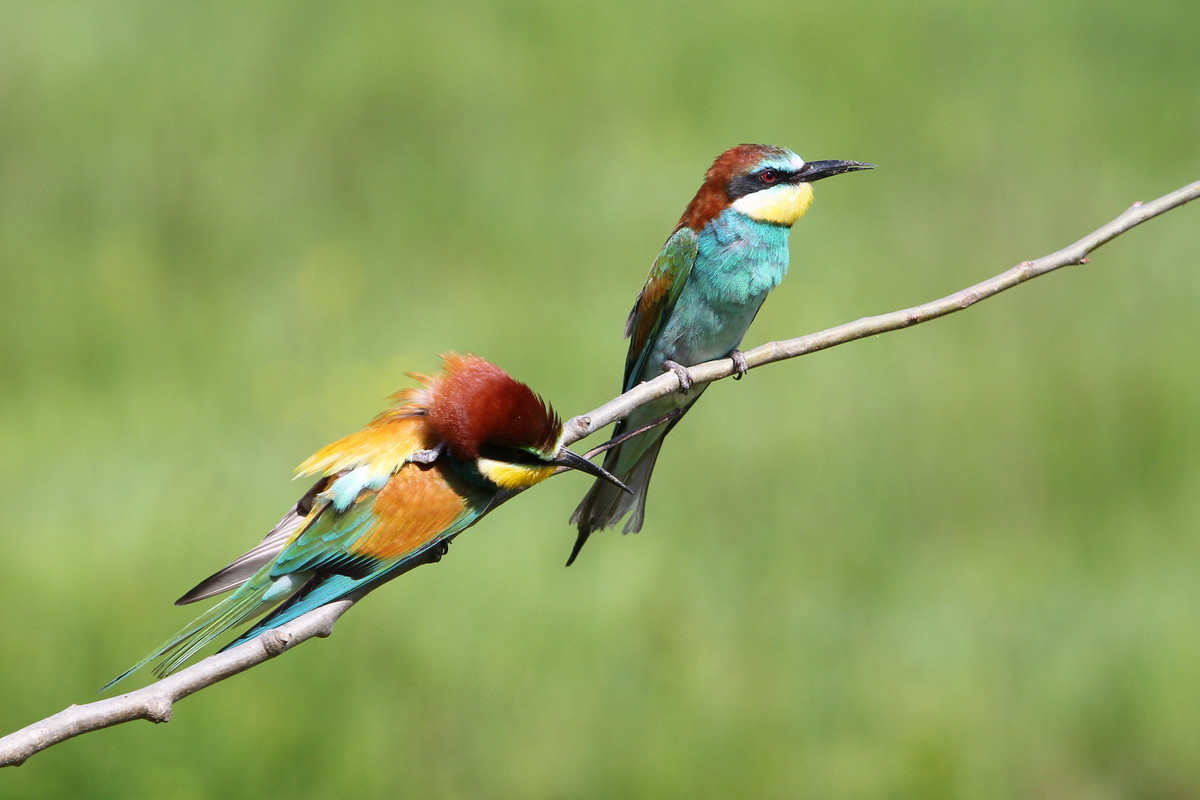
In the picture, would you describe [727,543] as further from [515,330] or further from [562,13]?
[562,13]

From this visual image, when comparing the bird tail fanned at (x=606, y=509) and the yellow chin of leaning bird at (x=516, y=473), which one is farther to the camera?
the bird tail fanned at (x=606, y=509)

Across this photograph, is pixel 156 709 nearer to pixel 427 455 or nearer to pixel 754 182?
pixel 427 455

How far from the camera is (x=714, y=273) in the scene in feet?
10.0

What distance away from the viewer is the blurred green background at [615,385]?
11.5 feet

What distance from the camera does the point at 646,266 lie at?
4672 mm

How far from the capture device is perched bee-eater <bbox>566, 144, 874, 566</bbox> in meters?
2.95

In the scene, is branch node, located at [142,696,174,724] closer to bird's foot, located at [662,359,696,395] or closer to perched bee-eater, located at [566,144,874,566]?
bird's foot, located at [662,359,696,395]

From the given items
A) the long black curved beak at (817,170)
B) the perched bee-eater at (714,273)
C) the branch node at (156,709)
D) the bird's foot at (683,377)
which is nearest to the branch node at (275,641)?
the branch node at (156,709)

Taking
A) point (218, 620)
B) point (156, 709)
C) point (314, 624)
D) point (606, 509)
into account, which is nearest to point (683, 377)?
point (606, 509)

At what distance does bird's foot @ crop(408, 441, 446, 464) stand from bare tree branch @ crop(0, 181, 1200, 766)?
5.7 inches

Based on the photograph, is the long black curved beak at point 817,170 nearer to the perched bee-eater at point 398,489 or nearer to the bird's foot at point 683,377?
the bird's foot at point 683,377

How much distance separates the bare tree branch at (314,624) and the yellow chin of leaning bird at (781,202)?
66 cm

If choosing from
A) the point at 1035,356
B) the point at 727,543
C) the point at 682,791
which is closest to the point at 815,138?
the point at 1035,356

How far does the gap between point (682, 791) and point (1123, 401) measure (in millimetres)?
2131
